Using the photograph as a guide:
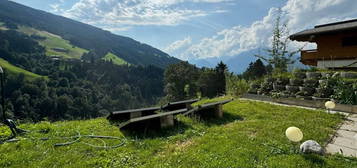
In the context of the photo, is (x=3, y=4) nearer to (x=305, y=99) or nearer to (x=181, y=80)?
(x=181, y=80)

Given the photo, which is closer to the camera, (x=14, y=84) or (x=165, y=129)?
(x=165, y=129)

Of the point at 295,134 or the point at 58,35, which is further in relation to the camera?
the point at 58,35

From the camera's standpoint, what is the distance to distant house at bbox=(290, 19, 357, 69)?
1191cm

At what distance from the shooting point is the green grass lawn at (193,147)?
9.66 feet

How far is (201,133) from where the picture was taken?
14.3 ft

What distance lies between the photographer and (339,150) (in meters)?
3.28

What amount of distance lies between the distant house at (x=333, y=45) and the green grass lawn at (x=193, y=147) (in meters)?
9.40

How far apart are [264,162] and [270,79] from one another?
6.16m

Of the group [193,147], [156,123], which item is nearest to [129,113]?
[156,123]

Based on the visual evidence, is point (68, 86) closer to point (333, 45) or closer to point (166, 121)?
point (333, 45)

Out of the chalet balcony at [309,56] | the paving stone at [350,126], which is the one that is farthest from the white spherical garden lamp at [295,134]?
the chalet balcony at [309,56]

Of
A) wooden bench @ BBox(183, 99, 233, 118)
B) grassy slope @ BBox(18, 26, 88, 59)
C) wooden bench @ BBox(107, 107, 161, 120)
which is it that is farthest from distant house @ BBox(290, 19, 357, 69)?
grassy slope @ BBox(18, 26, 88, 59)

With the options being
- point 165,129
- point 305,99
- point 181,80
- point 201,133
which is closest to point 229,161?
point 201,133

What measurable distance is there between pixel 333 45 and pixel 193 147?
14288 millimetres
